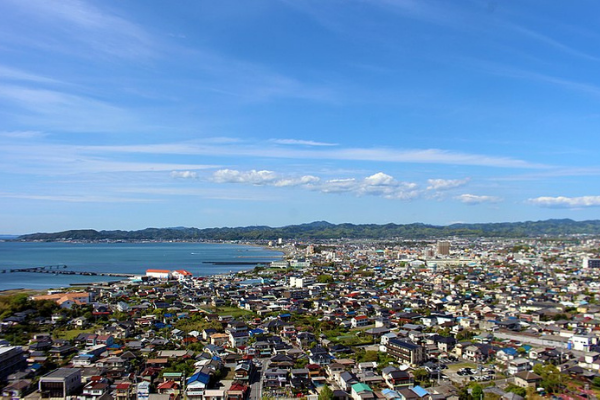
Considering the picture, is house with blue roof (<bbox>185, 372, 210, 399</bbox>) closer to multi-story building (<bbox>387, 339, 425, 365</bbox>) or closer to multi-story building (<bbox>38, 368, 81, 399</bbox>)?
multi-story building (<bbox>38, 368, 81, 399</bbox>)

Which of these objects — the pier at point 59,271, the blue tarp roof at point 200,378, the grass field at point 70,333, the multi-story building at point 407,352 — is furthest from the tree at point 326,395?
the pier at point 59,271

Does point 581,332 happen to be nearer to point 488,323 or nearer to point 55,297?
point 488,323

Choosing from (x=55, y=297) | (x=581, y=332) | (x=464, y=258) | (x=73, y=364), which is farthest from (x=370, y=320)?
(x=464, y=258)

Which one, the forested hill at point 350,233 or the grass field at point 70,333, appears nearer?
Answer: the grass field at point 70,333

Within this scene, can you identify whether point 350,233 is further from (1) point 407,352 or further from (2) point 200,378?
(2) point 200,378

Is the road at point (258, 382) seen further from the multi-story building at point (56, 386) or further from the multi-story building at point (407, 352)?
the multi-story building at point (56, 386)

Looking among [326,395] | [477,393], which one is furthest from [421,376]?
[326,395]

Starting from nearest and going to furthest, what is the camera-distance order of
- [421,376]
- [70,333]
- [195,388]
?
[195,388] < [421,376] < [70,333]

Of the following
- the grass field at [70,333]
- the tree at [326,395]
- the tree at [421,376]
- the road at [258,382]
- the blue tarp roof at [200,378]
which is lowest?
the road at [258,382]
